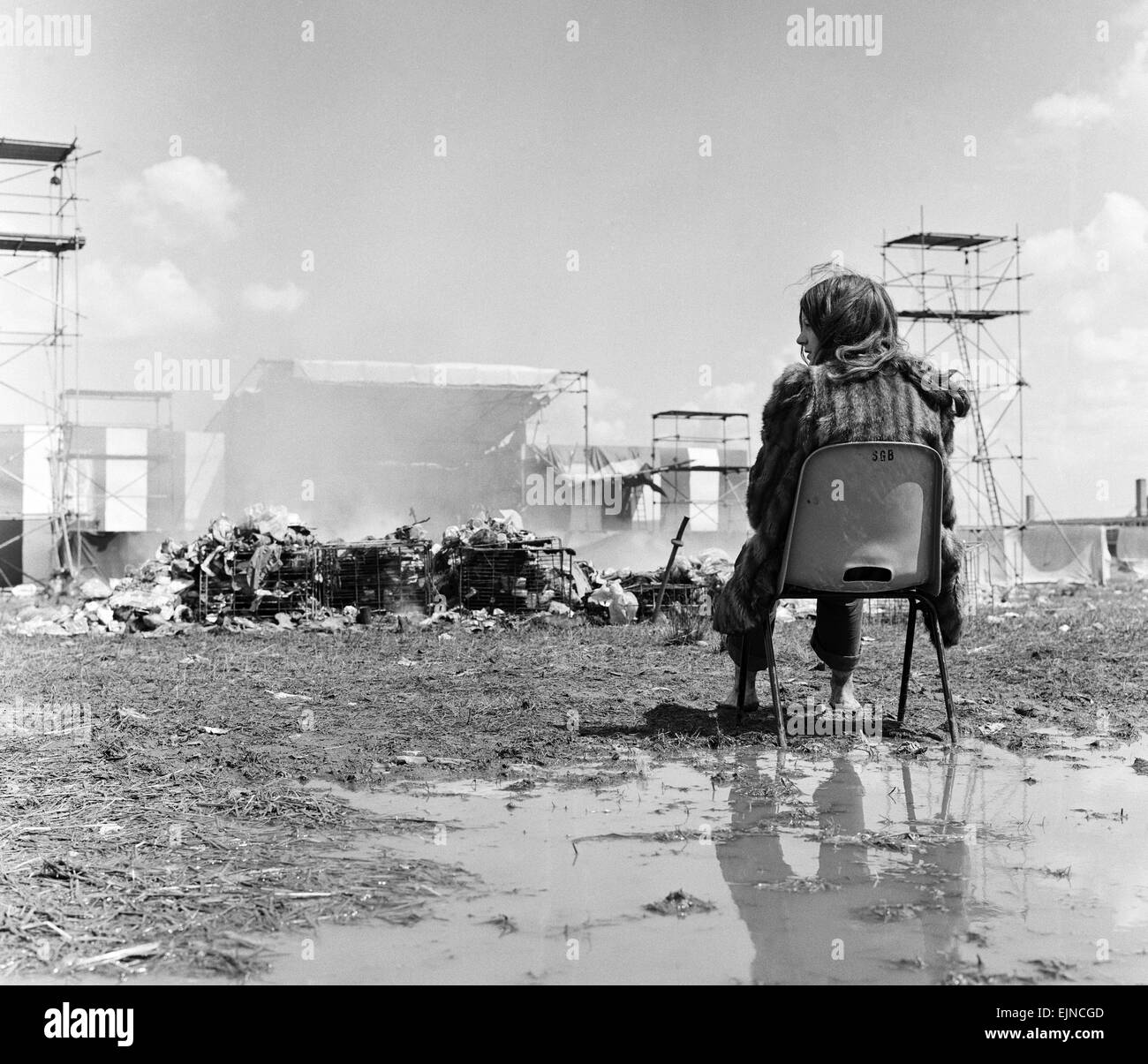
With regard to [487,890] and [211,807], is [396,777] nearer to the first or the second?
[211,807]

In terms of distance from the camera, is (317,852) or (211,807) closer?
(317,852)

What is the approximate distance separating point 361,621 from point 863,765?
34.4 ft

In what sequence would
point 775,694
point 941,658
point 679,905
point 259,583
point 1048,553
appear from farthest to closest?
point 1048,553
point 259,583
point 941,658
point 775,694
point 679,905

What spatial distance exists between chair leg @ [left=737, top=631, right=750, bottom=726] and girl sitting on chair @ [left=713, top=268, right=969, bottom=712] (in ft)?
0.43

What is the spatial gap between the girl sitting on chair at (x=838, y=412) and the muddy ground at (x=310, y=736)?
2.14 ft

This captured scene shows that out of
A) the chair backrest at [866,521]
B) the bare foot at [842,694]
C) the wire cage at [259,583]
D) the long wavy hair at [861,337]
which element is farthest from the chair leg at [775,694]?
the wire cage at [259,583]

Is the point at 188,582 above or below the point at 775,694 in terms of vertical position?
above

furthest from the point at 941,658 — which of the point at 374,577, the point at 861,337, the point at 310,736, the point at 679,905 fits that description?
the point at 374,577

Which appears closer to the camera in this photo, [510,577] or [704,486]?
[510,577]

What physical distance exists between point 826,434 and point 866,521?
378mm

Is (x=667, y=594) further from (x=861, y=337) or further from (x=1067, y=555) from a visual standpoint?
(x=1067, y=555)

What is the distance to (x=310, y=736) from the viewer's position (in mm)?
4812
